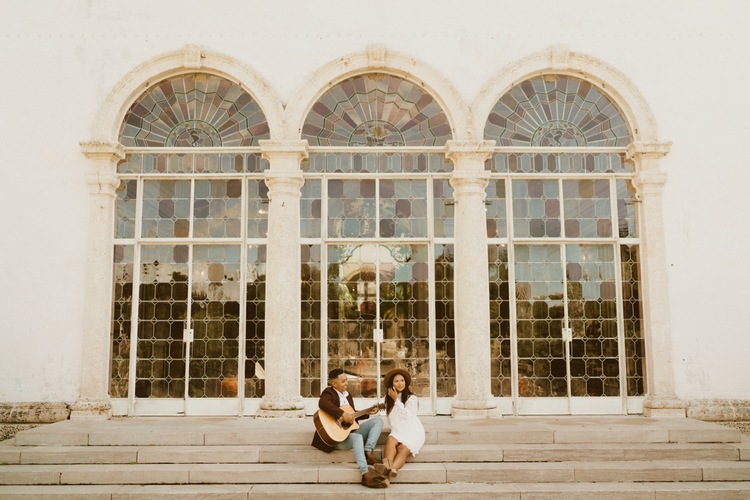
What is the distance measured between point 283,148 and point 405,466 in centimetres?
455

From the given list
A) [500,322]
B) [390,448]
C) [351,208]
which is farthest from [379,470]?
[351,208]

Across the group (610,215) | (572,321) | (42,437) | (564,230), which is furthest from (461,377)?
(42,437)

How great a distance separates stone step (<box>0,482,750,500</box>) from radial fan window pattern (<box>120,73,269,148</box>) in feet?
15.8

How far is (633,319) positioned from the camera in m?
9.09

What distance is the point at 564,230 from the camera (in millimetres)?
9188

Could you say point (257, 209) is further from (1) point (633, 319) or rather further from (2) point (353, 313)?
(1) point (633, 319)

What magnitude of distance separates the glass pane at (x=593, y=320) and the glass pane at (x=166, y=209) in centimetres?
545

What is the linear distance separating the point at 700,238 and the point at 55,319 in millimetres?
8956

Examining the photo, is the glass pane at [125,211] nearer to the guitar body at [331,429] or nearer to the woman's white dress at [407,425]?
the guitar body at [331,429]

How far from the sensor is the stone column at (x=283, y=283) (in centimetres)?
870

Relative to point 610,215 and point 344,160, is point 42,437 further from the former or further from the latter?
point 610,215

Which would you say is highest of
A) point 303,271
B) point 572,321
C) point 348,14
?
point 348,14

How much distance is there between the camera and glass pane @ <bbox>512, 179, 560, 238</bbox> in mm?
9195

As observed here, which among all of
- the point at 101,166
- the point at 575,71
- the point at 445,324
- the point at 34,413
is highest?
the point at 575,71
